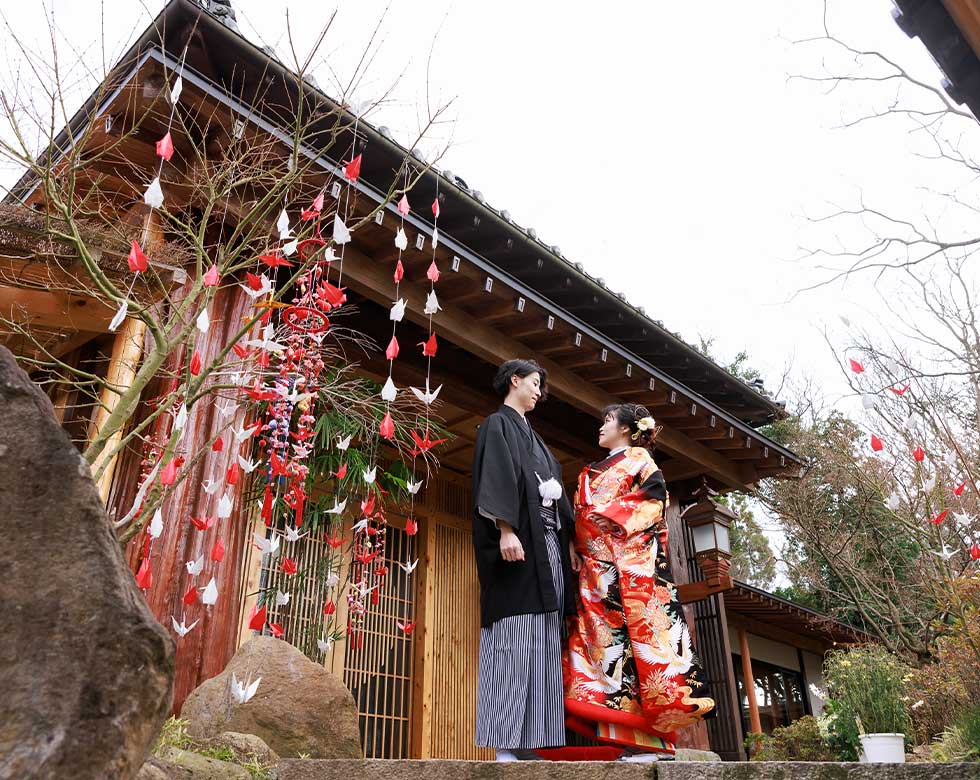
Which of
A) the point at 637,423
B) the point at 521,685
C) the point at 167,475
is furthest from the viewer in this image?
the point at 637,423

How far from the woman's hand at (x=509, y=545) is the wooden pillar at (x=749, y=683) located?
10.2 m

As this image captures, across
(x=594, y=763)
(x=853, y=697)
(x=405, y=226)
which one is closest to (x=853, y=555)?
(x=853, y=697)

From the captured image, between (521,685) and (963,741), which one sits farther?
(963,741)

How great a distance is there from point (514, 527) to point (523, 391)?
919 millimetres

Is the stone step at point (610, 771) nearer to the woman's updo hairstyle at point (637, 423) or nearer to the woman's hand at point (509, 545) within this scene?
the woman's hand at point (509, 545)

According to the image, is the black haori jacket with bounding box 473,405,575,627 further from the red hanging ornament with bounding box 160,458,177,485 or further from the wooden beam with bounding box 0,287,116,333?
the wooden beam with bounding box 0,287,116,333

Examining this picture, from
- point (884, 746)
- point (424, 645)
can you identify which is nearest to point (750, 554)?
point (424, 645)

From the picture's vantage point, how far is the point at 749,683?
12.7m

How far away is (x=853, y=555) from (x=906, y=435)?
3.69 m

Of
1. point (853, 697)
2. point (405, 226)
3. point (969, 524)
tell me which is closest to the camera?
point (405, 226)

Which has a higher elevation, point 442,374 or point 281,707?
point 442,374

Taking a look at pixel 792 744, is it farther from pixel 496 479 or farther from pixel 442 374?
pixel 496 479

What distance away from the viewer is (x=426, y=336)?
6391mm

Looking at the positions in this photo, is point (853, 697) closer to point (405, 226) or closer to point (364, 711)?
point (364, 711)
